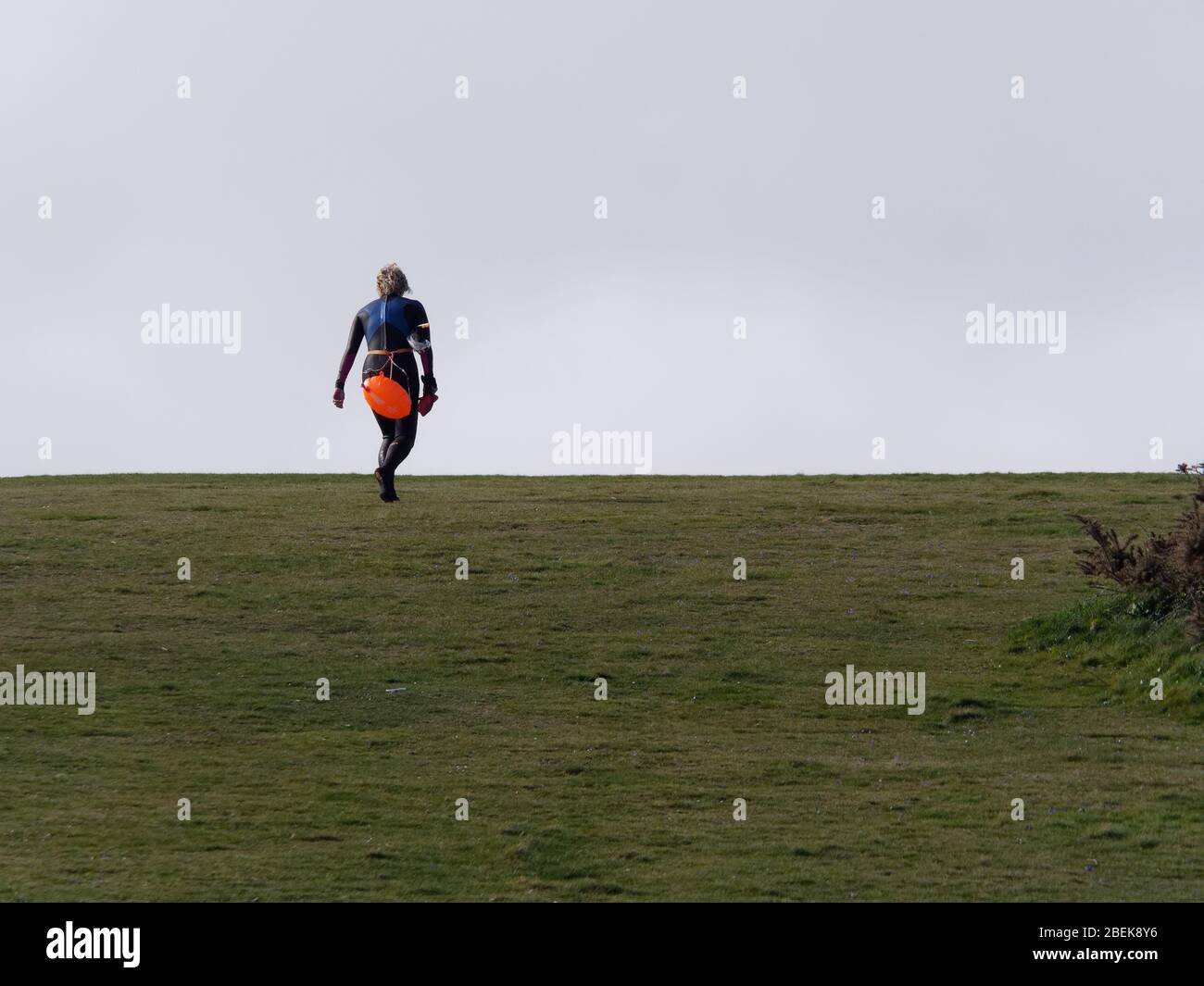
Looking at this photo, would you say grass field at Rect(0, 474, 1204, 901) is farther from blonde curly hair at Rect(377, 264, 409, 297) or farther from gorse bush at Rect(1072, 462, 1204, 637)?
blonde curly hair at Rect(377, 264, 409, 297)

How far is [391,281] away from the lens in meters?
29.3

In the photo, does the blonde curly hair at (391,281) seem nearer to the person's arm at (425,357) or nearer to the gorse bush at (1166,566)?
the person's arm at (425,357)

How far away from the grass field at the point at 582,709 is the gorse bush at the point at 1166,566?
811 mm

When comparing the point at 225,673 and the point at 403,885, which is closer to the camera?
the point at 403,885

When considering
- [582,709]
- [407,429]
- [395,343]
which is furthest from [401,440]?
[582,709]

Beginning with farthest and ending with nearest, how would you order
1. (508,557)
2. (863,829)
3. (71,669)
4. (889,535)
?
(889,535) < (508,557) < (71,669) < (863,829)

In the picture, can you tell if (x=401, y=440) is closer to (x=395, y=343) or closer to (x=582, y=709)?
(x=395, y=343)

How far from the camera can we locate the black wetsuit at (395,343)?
95.5 feet

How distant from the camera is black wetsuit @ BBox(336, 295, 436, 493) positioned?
2909cm

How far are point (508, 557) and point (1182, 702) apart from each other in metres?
12.7

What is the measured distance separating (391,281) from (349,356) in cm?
157
